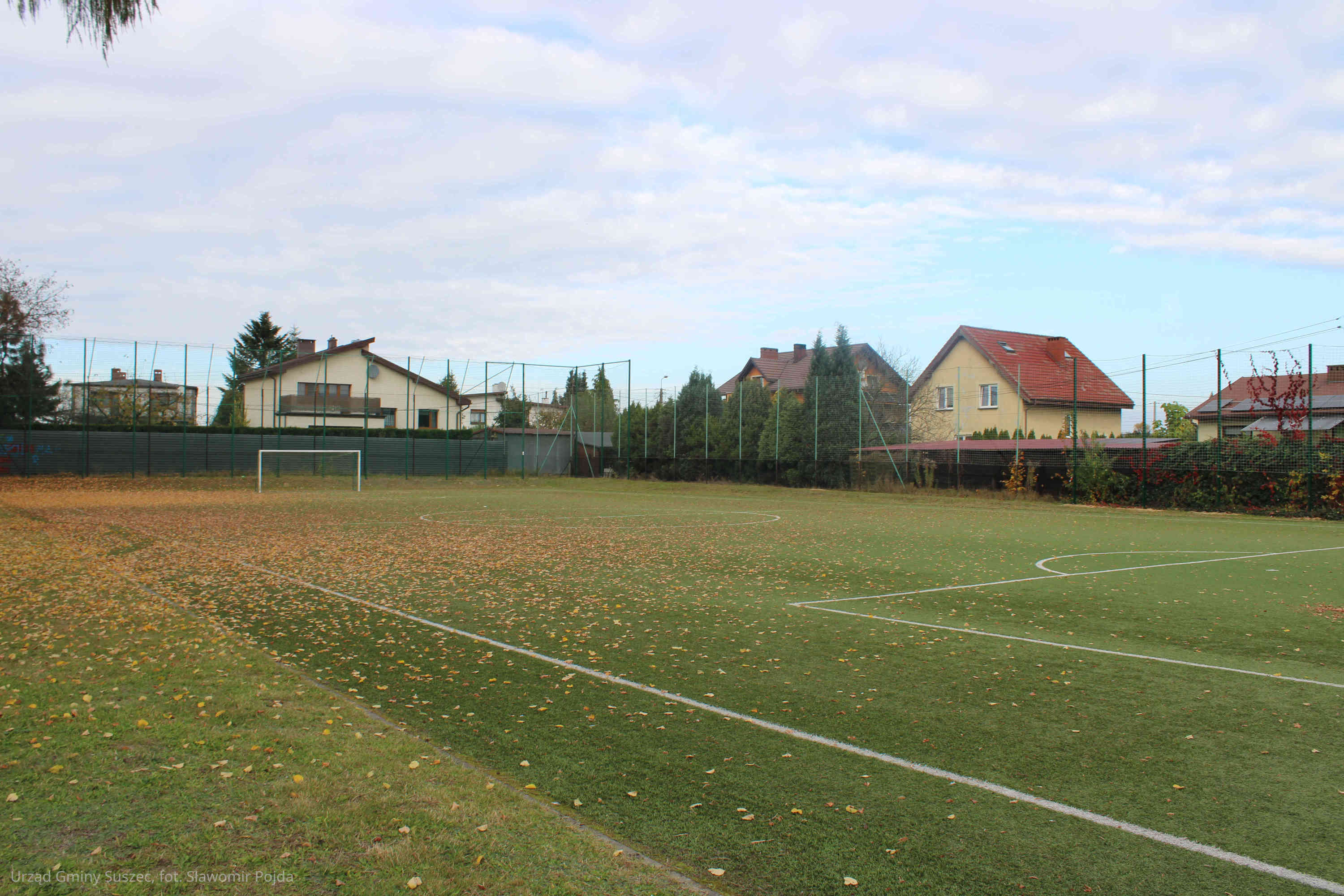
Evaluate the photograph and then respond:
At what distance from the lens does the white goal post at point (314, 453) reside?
96.8ft

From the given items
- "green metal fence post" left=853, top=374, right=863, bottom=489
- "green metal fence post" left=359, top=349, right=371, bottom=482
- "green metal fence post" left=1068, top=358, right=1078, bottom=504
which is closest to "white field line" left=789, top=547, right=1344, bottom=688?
"green metal fence post" left=1068, top=358, right=1078, bottom=504

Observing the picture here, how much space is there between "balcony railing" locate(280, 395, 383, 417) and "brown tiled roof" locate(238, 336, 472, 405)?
1178 mm

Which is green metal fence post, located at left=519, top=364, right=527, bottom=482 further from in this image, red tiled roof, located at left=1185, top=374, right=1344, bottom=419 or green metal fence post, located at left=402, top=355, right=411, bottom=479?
red tiled roof, located at left=1185, top=374, right=1344, bottom=419

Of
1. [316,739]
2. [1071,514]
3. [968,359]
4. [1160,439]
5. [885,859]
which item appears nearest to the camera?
[885,859]

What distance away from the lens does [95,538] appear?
13.5 metres

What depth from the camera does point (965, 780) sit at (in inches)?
154

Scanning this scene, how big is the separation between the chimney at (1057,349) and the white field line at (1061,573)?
28550 millimetres

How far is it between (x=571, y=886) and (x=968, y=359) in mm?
41019

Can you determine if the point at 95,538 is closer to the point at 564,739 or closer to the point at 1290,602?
the point at 564,739

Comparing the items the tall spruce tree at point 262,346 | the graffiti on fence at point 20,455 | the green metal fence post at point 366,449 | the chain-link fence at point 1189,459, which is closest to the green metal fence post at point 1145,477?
the chain-link fence at point 1189,459

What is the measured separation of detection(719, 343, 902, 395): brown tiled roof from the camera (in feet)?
155

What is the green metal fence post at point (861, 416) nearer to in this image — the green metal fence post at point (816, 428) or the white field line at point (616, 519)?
the green metal fence post at point (816, 428)

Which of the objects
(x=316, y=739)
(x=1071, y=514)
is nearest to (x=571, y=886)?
(x=316, y=739)

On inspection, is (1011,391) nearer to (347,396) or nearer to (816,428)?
(816,428)
